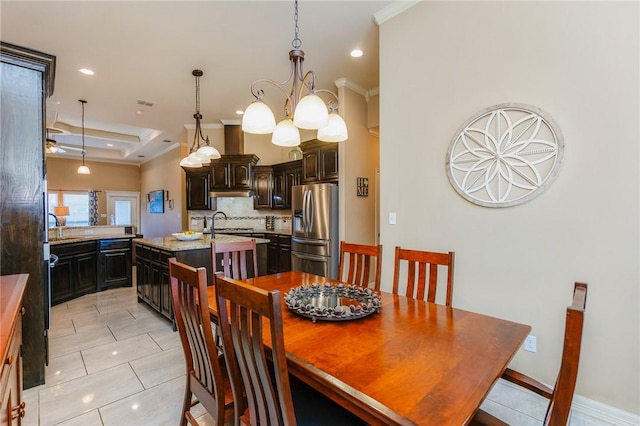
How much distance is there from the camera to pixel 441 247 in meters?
2.54

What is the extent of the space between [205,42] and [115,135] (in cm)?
583

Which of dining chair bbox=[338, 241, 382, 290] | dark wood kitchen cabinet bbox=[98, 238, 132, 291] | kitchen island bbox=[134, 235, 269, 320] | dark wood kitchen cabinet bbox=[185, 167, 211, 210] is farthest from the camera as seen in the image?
dark wood kitchen cabinet bbox=[185, 167, 211, 210]

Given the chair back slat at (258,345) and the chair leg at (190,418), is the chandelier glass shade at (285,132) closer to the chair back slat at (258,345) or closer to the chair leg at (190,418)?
the chair back slat at (258,345)

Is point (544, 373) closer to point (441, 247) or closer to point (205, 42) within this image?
point (441, 247)

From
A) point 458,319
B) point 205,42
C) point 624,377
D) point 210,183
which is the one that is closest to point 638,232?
point 624,377

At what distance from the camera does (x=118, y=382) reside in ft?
7.65

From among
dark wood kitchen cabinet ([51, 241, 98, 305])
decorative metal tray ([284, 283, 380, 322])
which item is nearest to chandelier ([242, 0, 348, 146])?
decorative metal tray ([284, 283, 380, 322])

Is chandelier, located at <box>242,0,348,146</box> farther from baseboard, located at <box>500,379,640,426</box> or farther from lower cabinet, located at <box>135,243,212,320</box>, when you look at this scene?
baseboard, located at <box>500,379,640,426</box>

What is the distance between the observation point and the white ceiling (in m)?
2.78

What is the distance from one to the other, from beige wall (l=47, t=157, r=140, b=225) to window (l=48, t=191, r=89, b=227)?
0.18 metres

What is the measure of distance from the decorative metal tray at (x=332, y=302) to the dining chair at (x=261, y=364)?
246 mm

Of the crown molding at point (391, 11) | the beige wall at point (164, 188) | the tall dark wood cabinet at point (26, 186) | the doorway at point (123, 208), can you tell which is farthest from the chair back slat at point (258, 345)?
the doorway at point (123, 208)

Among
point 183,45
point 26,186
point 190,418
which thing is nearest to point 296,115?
point 190,418

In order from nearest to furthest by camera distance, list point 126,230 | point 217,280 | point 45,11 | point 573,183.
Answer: point 217,280, point 573,183, point 45,11, point 126,230
